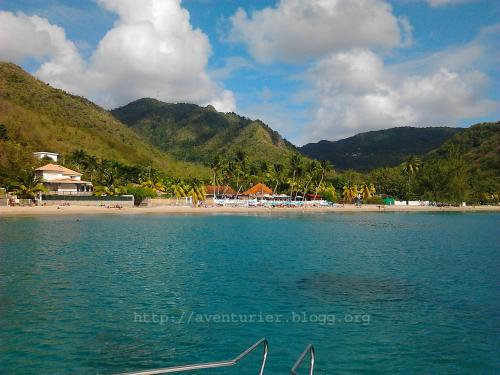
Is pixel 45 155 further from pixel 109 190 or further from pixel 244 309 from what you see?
pixel 244 309

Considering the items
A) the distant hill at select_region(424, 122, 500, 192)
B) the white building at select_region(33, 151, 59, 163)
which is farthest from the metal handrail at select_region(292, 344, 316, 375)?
the distant hill at select_region(424, 122, 500, 192)

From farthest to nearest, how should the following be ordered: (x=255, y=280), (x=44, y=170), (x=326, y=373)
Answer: (x=44, y=170)
(x=255, y=280)
(x=326, y=373)

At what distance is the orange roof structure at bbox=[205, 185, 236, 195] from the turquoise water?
276 feet

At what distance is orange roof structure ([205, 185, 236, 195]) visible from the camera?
118 metres

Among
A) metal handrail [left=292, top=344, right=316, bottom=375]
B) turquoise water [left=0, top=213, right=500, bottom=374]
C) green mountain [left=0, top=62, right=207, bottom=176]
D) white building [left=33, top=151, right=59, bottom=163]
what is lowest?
turquoise water [left=0, top=213, right=500, bottom=374]

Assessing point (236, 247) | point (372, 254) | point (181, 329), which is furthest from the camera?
point (236, 247)

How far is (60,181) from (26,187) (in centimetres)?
1092

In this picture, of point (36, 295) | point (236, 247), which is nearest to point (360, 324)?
point (36, 295)

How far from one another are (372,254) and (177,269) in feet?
49.2

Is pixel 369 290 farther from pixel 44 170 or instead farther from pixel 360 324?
pixel 44 170

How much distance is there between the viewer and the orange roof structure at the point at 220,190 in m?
118

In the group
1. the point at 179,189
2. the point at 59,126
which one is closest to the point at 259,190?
the point at 179,189

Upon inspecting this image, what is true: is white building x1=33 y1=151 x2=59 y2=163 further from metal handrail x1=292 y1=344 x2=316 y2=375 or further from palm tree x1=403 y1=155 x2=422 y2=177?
metal handrail x1=292 y1=344 x2=316 y2=375

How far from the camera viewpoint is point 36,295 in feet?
60.0
